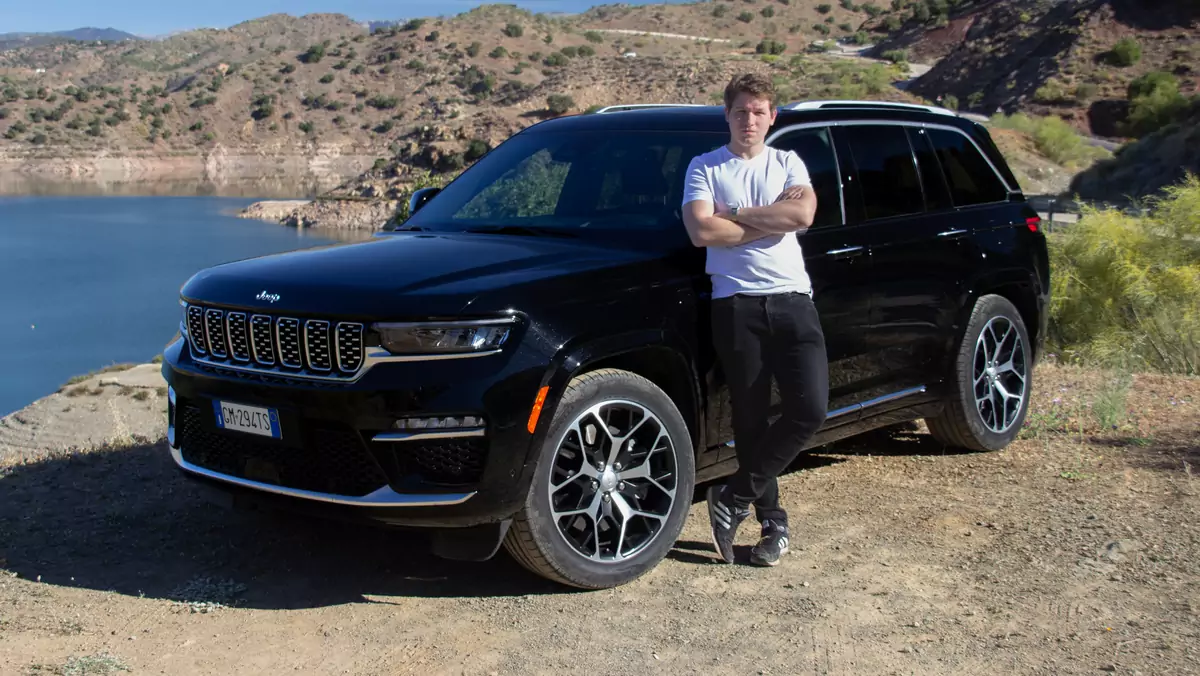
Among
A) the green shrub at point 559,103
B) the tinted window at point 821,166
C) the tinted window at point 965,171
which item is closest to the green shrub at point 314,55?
the green shrub at point 559,103

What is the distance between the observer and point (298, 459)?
445cm

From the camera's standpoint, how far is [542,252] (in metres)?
4.86

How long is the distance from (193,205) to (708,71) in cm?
4338

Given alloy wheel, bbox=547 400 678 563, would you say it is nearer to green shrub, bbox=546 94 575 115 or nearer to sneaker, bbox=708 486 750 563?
sneaker, bbox=708 486 750 563

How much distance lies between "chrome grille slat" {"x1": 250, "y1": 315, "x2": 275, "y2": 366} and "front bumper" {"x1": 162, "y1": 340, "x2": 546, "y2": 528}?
95mm

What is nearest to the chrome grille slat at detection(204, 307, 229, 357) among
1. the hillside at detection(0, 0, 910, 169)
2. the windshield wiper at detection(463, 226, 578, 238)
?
the windshield wiper at detection(463, 226, 578, 238)

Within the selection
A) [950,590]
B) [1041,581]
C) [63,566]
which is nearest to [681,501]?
[950,590]

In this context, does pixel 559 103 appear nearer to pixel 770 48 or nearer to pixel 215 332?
pixel 770 48

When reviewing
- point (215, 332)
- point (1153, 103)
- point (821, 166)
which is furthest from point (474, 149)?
point (215, 332)

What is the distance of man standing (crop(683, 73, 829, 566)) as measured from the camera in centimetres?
465

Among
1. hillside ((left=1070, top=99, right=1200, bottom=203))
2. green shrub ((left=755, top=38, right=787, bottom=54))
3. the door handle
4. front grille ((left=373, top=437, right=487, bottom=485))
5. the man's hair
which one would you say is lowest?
hillside ((left=1070, top=99, right=1200, bottom=203))

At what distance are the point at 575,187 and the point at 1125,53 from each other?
2415 inches

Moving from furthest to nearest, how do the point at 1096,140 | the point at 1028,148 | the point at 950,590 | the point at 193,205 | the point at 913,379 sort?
1. the point at 193,205
2. the point at 1096,140
3. the point at 1028,148
4. the point at 913,379
5. the point at 950,590

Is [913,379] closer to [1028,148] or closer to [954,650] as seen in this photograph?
[954,650]
